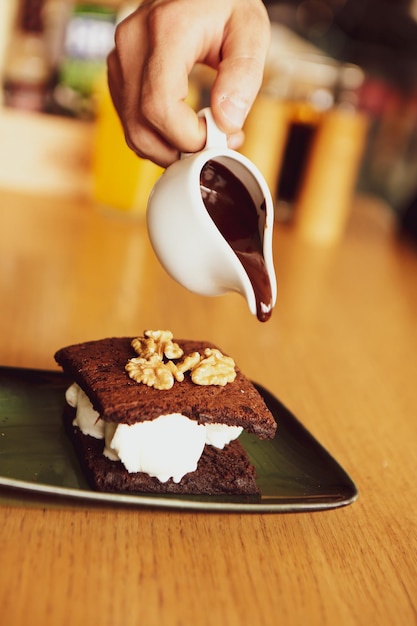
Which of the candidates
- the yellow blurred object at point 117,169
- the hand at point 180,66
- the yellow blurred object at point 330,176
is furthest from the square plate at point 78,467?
the yellow blurred object at point 330,176

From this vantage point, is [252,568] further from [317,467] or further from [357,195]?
[357,195]

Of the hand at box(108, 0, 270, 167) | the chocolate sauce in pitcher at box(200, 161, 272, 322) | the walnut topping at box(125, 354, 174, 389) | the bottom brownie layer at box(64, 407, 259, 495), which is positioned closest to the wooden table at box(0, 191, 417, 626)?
the bottom brownie layer at box(64, 407, 259, 495)

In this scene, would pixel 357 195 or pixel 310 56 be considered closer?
pixel 310 56

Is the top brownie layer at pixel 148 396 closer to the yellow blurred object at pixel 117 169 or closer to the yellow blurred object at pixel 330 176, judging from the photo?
the yellow blurred object at pixel 117 169

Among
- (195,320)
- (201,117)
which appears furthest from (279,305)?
(201,117)

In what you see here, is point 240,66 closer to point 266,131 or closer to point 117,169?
point 117,169
